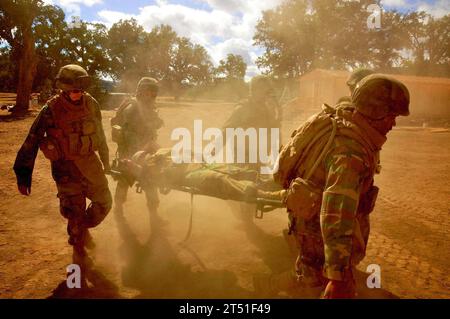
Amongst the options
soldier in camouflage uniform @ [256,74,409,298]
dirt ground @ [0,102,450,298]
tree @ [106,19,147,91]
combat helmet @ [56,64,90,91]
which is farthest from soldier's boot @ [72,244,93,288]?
tree @ [106,19,147,91]

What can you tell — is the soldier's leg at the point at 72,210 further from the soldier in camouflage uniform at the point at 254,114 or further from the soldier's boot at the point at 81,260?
the soldier in camouflage uniform at the point at 254,114

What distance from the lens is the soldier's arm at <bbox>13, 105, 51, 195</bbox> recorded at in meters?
3.51

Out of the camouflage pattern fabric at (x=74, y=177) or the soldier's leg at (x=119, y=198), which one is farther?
the soldier's leg at (x=119, y=198)

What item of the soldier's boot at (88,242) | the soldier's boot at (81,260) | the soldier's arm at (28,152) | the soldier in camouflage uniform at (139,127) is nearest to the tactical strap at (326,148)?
the soldier's boot at (81,260)

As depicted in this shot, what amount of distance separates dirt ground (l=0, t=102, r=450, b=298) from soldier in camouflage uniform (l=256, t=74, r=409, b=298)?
3.44 ft

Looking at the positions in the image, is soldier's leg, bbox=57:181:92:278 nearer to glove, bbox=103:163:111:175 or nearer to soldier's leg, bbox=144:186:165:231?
glove, bbox=103:163:111:175

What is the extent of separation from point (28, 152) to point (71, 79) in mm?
948

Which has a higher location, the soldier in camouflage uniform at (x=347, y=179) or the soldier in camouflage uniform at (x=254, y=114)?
the soldier in camouflage uniform at (x=254, y=114)

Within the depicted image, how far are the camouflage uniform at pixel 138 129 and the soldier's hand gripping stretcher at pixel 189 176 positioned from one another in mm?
616

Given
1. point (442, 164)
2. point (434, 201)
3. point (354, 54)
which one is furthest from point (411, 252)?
point (354, 54)

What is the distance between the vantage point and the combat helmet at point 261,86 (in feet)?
17.4

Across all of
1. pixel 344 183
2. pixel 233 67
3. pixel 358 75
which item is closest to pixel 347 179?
pixel 344 183

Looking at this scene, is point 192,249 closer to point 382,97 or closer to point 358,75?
point 358,75

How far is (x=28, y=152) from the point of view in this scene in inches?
139
